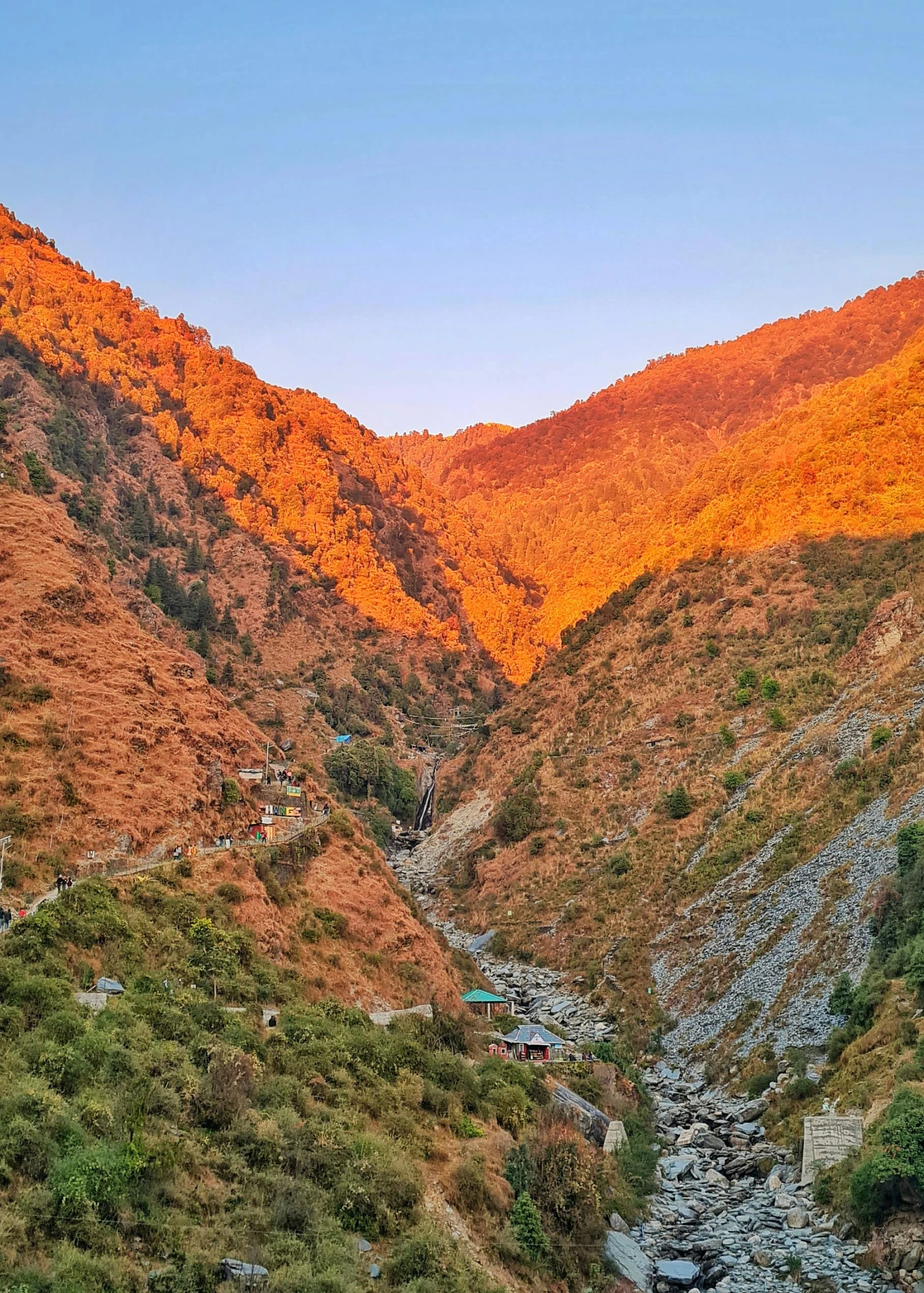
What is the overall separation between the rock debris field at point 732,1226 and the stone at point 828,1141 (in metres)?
0.57

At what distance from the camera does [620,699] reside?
68188 mm

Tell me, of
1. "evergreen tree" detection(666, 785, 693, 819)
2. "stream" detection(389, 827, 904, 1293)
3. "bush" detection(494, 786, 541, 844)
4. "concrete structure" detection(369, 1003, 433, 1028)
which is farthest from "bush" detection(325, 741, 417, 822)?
"concrete structure" detection(369, 1003, 433, 1028)

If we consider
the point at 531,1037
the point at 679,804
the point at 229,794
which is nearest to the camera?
the point at 229,794

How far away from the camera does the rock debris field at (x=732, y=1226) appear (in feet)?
74.9

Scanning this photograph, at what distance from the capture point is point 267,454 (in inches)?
4505

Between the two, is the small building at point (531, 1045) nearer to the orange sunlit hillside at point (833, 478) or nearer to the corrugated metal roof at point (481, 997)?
the corrugated metal roof at point (481, 997)

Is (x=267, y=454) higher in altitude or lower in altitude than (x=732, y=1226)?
higher

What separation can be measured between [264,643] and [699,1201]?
6824 centimetres

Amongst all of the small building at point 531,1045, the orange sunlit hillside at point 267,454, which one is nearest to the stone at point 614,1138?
the small building at point 531,1045

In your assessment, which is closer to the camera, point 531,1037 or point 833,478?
point 531,1037

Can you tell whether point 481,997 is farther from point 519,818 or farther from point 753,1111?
point 519,818

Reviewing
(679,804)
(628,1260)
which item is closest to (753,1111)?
(628,1260)

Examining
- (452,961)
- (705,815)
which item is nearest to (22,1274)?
(452,961)

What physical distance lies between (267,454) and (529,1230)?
3886 inches
